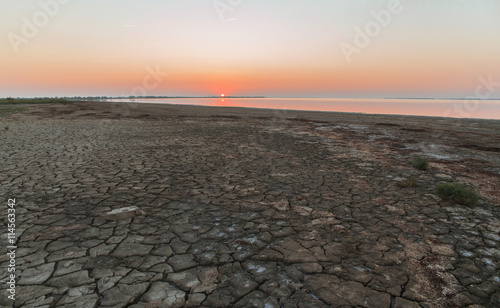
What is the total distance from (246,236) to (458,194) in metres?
4.05

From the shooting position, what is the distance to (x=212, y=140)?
11328 millimetres

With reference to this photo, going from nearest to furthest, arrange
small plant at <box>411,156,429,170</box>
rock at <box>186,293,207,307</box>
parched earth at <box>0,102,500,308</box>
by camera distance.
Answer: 1. rock at <box>186,293,207,307</box>
2. parched earth at <box>0,102,500,308</box>
3. small plant at <box>411,156,429,170</box>

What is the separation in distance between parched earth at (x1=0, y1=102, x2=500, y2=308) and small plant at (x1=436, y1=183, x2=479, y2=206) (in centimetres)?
16

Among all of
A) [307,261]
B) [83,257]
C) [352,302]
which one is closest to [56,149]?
[83,257]

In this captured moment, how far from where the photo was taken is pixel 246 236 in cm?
347

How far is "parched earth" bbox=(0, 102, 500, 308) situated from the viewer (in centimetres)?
245

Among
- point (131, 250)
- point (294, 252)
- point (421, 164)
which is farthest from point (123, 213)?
point (421, 164)

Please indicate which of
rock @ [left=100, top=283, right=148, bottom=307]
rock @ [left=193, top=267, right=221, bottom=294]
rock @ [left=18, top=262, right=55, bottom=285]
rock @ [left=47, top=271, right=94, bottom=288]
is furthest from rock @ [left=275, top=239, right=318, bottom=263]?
rock @ [left=18, top=262, right=55, bottom=285]

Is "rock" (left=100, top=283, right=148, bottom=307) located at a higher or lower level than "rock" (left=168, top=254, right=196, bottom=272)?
lower

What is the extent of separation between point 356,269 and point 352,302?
21.2 inches

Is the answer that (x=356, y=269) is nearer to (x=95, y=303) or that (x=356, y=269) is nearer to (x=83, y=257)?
(x=95, y=303)

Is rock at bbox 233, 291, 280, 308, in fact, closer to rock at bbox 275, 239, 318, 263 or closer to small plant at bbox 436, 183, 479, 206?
rock at bbox 275, 239, 318, 263

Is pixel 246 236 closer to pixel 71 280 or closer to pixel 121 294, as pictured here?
pixel 121 294

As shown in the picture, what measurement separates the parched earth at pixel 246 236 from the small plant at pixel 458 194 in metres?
0.16
